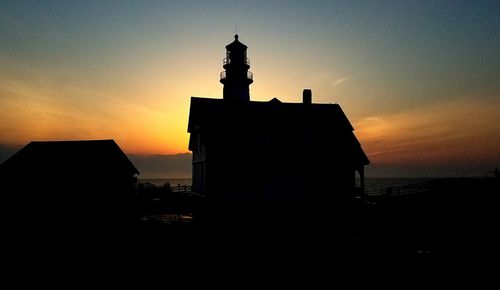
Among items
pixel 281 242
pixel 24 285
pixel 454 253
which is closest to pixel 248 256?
pixel 281 242

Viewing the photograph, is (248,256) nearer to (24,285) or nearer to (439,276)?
(439,276)

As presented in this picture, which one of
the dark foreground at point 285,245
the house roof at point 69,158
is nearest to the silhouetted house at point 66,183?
the house roof at point 69,158

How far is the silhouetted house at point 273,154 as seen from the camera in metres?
22.0

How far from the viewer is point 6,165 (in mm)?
20344

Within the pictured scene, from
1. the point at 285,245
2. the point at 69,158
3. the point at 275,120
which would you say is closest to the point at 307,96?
the point at 275,120

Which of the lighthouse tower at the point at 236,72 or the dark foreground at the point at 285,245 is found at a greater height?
the lighthouse tower at the point at 236,72

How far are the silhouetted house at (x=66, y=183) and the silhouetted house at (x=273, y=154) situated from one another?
21.5ft

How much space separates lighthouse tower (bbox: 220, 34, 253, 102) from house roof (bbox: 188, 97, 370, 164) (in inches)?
273

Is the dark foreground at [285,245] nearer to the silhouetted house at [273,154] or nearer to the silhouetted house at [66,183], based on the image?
the silhouetted house at [273,154]

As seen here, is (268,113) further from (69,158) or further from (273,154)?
(69,158)

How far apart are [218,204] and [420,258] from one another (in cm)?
1374

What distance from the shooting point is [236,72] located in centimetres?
3222

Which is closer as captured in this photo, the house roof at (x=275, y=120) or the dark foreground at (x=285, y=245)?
the dark foreground at (x=285, y=245)

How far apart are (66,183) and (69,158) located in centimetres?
186
